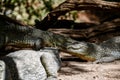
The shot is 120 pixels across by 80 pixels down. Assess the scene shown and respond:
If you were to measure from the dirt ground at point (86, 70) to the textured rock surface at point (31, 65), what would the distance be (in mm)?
694

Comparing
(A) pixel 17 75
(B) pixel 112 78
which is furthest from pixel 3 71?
(B) pixel 112 78

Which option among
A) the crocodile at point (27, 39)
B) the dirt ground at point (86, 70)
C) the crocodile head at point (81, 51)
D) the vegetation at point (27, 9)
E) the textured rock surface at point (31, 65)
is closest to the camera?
the textured rock surface at point (31, 65)

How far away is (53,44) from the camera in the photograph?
6613 mm

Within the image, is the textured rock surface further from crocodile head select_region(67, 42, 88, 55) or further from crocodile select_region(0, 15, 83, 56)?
crocodile select_region(0, 15, 83, 56)

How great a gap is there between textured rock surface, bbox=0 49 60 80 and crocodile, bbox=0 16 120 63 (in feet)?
6.28

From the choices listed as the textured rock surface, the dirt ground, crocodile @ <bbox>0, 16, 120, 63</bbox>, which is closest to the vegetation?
crocodile @ <bbox>0, 16, 120, 63</bbox>

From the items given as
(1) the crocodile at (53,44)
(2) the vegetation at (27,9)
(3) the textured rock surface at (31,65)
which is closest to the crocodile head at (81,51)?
(1) the crocodile at (53,44)

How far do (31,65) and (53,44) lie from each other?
7.95ft

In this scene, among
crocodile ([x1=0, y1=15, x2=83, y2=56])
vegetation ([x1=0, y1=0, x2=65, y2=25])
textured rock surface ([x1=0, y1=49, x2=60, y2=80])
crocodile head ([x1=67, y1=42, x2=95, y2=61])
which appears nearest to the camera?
textured rock surface ([x1=0, y1=49, x2=60, y2=80])

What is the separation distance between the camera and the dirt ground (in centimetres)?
514

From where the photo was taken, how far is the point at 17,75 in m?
4.01

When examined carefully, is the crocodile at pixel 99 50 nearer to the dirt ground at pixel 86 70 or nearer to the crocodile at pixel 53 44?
the crocodile at pixel 53 44

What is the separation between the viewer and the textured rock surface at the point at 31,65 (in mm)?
4035

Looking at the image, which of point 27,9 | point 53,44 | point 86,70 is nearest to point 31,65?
point 86,70
